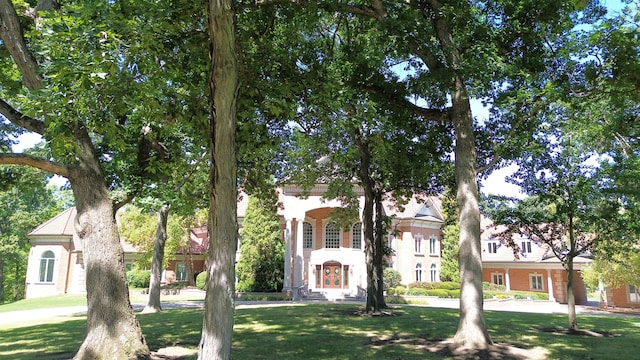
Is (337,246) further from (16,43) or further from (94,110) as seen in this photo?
(16,43)

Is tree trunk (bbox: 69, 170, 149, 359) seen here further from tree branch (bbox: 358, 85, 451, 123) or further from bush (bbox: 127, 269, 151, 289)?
bush (bbox: 127, 269, 151, 289)

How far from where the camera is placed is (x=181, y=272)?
1681 inches

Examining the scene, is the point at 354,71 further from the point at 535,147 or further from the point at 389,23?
the point at 535,147

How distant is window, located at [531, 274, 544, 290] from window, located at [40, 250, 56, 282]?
42748mm

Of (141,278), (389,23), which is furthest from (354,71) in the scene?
(141,278)

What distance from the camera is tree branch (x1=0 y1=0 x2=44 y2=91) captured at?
821 cm

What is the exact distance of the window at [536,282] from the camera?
40.4m

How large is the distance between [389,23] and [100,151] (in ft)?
25.5

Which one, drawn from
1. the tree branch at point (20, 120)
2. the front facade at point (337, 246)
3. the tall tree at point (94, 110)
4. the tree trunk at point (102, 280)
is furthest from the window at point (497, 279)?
the tree branch at point (20, 120)

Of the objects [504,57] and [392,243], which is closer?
[504,57]

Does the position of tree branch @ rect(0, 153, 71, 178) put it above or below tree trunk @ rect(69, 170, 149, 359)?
above

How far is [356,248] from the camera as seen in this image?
36.6 meters

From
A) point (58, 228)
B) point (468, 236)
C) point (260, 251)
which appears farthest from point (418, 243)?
point (58, 228)

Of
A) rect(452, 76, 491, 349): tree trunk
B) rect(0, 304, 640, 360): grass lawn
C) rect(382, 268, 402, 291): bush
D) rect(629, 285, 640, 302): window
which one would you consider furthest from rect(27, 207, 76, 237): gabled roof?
rect(629, 285, 640, 302): window
